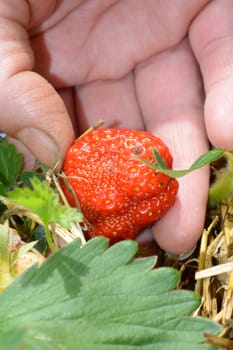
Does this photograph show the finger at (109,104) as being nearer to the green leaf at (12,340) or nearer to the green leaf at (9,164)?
the green leaf at (9,164)

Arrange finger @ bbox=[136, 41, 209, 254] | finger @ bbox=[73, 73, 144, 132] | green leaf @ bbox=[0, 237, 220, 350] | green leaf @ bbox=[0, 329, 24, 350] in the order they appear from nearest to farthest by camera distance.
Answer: green leaf @ bbox=[0, 329, 24, 350] → green leaf @ bbox=[0, 237, 220, 350] → finger @ bbox=[136, 41, 209, 254] → finger @ bbox=[73, 73, 144, 132]

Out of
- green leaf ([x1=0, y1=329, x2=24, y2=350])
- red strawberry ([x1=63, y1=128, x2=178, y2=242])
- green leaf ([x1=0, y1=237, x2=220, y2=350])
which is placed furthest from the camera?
red strawberry ([x1=63, y1=128, x2=178, y2=242])

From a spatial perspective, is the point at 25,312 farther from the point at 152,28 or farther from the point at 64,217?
the point at 152,28

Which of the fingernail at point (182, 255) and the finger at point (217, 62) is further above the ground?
the finger at point (217, 62)

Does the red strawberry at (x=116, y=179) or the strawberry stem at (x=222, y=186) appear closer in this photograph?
the red strawberry at (x=116, y=179)

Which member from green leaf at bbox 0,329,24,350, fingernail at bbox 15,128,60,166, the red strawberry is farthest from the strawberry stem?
green leaf at bbox 0,329,24,350

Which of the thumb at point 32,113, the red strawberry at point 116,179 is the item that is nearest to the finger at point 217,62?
the red strawberry at point 116,179

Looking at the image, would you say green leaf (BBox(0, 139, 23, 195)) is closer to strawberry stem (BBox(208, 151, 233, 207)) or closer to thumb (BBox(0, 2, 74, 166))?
thumb (BBox(0, 2, 74, 166))
